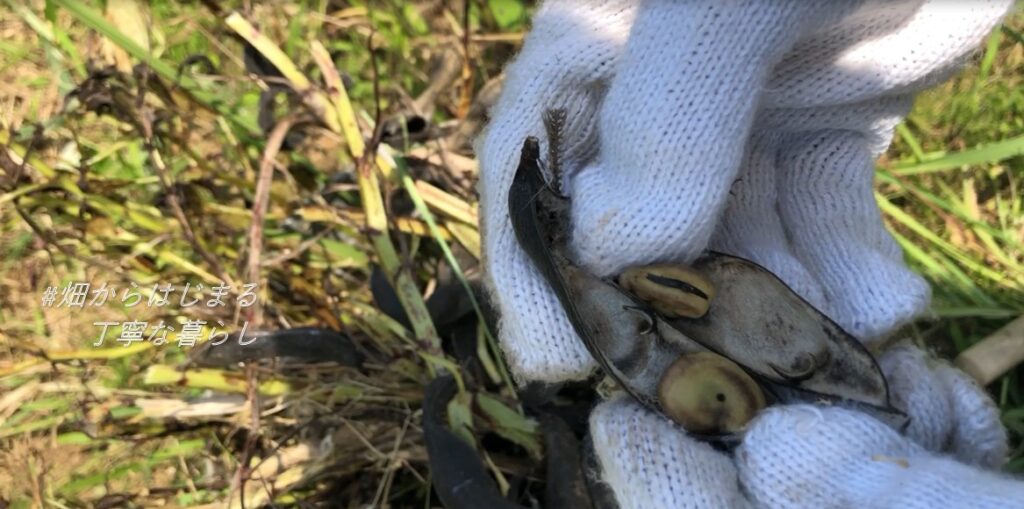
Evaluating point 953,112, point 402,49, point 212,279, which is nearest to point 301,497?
point 212,279

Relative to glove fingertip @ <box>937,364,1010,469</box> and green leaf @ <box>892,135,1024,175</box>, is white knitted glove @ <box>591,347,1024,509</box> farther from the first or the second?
green leaf @ <box>892,135,1024,175</box>

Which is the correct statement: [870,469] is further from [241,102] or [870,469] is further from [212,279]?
[241,102]

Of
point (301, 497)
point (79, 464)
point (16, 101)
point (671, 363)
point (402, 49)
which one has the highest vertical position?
point (671, 363)

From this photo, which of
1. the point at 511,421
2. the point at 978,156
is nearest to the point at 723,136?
the point at 511,421

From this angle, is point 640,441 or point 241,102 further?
point 241,102

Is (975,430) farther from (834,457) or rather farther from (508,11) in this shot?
(508,11)

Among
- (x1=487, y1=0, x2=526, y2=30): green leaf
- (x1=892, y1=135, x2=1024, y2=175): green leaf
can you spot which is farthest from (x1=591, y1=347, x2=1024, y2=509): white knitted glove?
(x1=487, y1=0, x2=526, y2=30): green leaf
